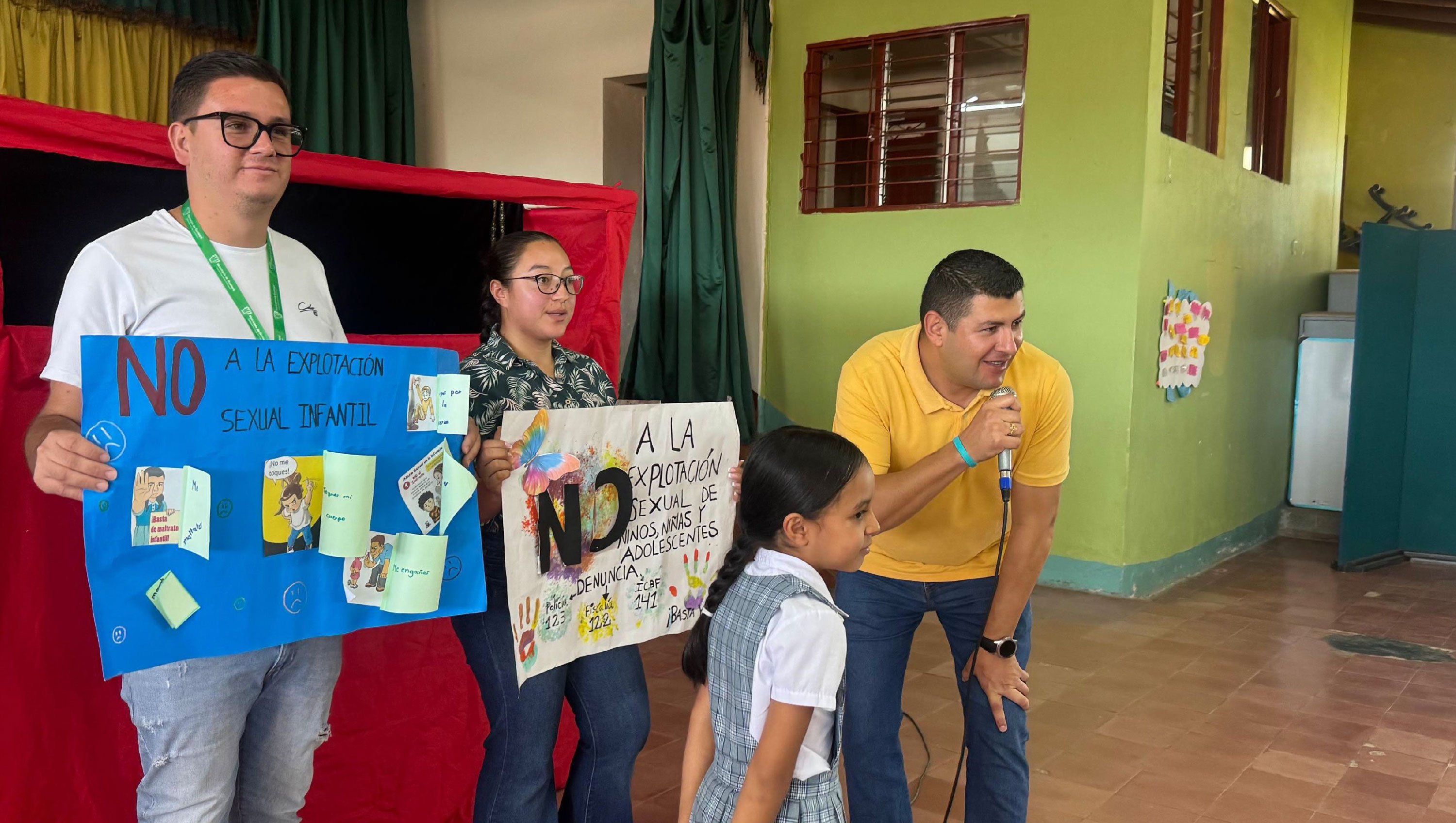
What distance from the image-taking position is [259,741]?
5.25 feet

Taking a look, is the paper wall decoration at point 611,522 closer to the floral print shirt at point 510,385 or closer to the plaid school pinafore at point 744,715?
the floral print shirt at point 510,385

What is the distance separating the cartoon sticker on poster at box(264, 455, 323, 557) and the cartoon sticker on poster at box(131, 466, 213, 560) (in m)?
0.09

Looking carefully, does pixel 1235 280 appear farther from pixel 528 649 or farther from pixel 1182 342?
pixel 528 649

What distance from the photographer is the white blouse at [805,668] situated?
1430 millimetres

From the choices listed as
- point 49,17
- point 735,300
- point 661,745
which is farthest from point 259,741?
point 49,17

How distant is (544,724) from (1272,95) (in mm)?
6458

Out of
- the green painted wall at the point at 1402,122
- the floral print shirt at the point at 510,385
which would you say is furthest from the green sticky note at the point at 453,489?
the green painted wall at the point at 1402,122

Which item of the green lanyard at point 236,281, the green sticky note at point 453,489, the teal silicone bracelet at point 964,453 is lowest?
the green sticky note at point 453,489

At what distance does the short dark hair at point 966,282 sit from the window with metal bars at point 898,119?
338cm

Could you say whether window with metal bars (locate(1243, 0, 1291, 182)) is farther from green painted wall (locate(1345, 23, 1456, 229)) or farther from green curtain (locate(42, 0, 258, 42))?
green curtain (locate(42, 0, 258, 42))

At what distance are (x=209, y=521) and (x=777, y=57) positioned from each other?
4.89m

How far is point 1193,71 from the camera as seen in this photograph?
18.8 feet

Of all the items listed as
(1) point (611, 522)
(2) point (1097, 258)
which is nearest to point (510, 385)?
(1) point (611, 522)

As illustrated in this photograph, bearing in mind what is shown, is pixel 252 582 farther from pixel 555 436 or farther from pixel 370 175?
pixel 370 175
